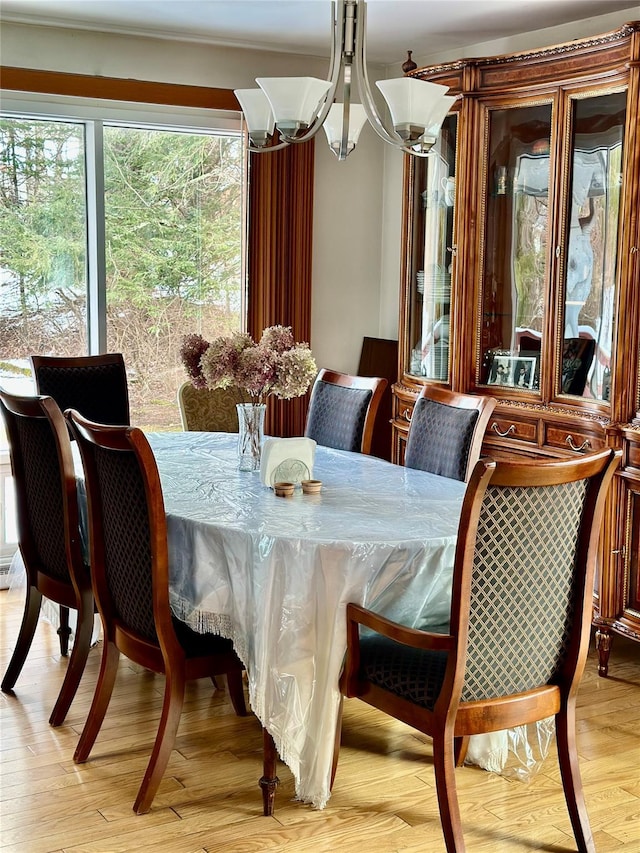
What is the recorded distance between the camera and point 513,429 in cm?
420

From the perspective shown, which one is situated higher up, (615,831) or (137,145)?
(137,145)

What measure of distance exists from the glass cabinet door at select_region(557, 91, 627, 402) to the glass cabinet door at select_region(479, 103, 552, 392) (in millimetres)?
136

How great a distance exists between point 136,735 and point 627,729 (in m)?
1.60

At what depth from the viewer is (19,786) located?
2787 millimetres

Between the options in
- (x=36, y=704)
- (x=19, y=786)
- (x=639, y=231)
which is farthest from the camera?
(x=639, y=231)

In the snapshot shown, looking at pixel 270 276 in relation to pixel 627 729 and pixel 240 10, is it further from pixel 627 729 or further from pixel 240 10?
pixel 627 729

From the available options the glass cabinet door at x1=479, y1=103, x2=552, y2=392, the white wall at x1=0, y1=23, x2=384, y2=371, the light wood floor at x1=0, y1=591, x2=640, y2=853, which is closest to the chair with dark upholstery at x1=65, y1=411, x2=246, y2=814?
the light wood floor at x1=0, y1=591, x2=640, y2=853

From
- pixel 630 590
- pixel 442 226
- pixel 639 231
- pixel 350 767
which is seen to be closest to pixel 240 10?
pixel 442 226

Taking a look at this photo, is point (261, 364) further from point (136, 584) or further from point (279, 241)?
point (279, 241)

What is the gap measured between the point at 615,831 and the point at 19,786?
1.63 meters

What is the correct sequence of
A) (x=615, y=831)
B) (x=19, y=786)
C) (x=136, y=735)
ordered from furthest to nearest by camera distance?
(x=136, y=735)
(x=19, y=786)
(x=615, y=831)

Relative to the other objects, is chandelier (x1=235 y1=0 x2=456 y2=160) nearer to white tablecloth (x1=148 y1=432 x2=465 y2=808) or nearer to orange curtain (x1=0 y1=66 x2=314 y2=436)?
→ white tablecloth (x1=148 y1=432 x2=465 y2=808)

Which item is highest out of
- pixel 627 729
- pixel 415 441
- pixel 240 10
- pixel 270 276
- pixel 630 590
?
pixel 240 10

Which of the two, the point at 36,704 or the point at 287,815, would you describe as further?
Answer: the point at 36,704
